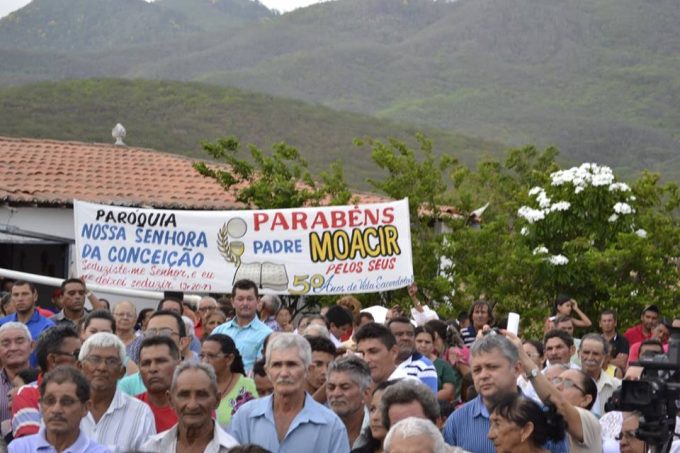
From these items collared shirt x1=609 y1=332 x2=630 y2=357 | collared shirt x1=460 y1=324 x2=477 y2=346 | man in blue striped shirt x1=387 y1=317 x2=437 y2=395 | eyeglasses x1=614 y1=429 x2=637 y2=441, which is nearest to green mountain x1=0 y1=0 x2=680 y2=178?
collared shirt x1=460 y1=324 x2=477 y2=346

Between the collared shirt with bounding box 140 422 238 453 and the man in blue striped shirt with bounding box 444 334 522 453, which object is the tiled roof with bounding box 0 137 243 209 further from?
the man in blue striped shirt with bounding box 444 334 522 453

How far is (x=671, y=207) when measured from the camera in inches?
909

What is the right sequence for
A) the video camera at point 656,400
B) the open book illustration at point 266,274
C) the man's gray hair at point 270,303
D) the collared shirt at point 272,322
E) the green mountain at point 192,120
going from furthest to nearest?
the green mountain at point 192,120 < the open book illustration at point 266,274 < the man's gray hair at point 270,303 < the collared shirt at point 272,322 < the video camera at point 656,400

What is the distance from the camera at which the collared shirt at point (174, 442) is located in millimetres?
7559

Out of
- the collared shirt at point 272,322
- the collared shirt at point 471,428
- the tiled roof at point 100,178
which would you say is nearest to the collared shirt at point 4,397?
the collared shirt at point 471,428

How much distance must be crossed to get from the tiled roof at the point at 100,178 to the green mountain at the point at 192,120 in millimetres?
54573

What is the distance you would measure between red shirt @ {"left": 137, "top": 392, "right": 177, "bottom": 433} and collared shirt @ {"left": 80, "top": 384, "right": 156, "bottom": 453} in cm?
40

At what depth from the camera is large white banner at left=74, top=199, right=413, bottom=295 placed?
56.1ft

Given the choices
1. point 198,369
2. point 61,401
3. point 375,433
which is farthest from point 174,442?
point 375,433

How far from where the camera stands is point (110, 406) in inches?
333

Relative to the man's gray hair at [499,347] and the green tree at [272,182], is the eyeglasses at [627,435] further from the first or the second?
the green tree at [272,182]

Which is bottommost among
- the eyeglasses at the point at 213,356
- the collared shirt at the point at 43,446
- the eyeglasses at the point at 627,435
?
the eyeglasses at the point at 627,435

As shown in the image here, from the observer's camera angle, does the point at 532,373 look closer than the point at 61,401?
No

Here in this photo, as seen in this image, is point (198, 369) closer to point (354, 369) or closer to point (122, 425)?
point (122, 425)
